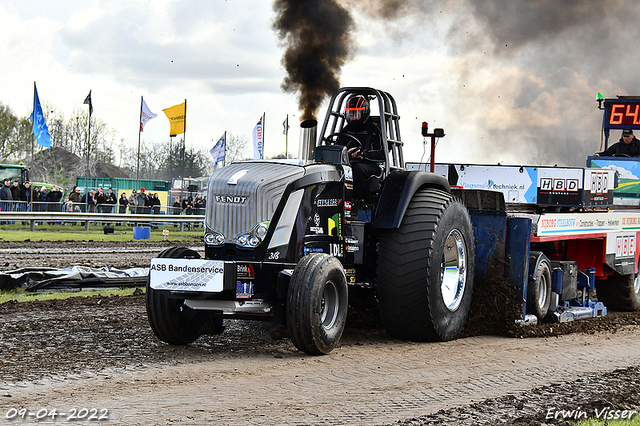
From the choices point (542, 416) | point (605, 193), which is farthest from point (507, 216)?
point (542, 416)

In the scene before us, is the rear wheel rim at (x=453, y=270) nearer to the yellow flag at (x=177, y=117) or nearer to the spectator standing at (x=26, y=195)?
the spectator standing at (x=26, y=195)

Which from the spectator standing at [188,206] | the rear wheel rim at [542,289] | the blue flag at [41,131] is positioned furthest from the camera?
the blue flag at [41,131]

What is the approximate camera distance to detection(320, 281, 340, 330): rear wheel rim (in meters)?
6.91

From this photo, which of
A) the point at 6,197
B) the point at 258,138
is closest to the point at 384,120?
the point at 6,197

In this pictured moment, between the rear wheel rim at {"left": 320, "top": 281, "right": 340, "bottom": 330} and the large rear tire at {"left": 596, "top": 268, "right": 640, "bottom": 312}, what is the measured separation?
6.54 meters

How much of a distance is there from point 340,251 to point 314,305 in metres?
1.27

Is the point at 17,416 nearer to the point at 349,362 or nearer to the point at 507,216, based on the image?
the point at 349,362

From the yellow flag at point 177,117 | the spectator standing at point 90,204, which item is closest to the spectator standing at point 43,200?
the spectator standing at point 90,204

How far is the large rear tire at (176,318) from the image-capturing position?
698 cm

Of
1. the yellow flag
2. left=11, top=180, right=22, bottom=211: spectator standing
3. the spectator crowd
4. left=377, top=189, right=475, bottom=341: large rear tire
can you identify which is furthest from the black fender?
the yellow flag

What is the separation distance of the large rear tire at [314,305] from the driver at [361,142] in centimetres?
141

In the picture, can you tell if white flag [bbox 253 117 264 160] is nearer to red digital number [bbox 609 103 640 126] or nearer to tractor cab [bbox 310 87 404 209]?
red digital number [bbox 609 103 640 126]

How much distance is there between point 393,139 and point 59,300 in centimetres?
500

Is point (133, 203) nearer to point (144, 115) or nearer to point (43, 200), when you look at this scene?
point (43, 200)
